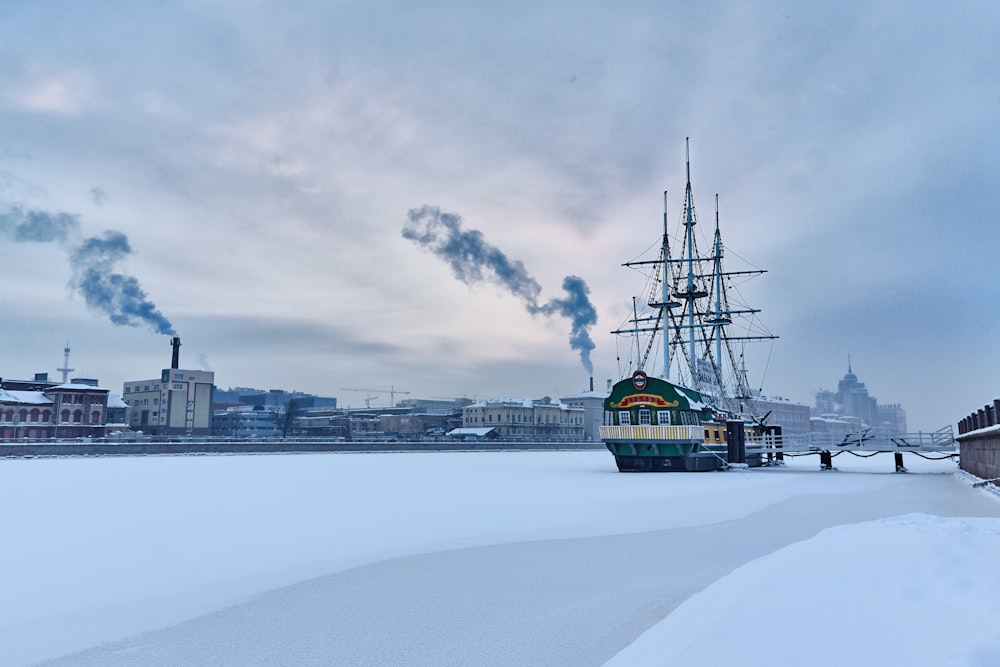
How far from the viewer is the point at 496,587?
12164 millimetres

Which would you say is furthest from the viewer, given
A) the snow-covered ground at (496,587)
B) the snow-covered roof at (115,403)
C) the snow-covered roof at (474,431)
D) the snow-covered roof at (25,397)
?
the snow-covered roof at (474,431)

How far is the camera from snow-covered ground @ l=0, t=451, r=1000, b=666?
7.27 meters

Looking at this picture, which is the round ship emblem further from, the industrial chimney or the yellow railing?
the industrial chimney

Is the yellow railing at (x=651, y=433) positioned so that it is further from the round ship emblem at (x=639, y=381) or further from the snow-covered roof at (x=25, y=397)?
the snow-covered roof at (x=25, y=397)

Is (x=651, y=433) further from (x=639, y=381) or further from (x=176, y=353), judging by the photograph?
(x=176, y=353)

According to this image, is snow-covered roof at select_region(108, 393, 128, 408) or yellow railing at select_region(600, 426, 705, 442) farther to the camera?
snow-covered roof at select_region(108, 393, 128, 408)

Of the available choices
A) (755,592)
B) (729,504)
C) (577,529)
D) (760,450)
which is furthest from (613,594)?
(760,450)

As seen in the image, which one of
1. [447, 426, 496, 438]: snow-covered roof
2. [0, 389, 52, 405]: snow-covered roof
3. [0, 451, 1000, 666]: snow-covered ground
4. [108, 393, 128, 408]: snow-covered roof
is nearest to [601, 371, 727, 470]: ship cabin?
[0, 451, 1000, 666]: snow-covered ground

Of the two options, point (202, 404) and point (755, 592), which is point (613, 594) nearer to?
point (755, 592)

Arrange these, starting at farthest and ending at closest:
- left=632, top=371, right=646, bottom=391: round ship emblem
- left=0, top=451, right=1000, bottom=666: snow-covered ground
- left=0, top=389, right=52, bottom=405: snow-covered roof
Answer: left=0, top=389, right=52, bottom=405: snow-covered roof
left=632, top=371, right=646, bottom=391: round ship emblem
left=0, top=451, right=1000, bottom=666: snow-covered ground

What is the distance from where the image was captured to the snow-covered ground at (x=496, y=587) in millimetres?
7273

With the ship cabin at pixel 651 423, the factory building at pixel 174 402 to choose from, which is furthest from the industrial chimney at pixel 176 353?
the ship cabin at pixel 651 423

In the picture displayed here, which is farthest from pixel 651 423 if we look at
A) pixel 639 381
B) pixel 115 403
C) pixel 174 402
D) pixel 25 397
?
pixel 174 402

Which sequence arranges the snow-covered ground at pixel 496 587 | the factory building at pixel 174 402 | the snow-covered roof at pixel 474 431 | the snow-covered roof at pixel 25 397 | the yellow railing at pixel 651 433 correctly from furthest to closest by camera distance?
the snow-covered roof at pixel 474 431 < the factory building at pixel 174 402 < the snow-covered roof at pixel 25 397 < the yellow railing at pixel 651 433 < the snow-covered ground at pixel 496 587
